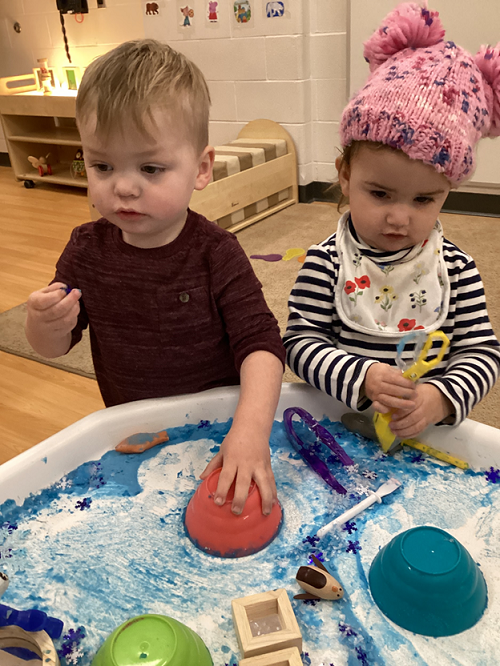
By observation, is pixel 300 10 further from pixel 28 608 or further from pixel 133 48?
pixel 28 608

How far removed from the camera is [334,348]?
2.39 feet

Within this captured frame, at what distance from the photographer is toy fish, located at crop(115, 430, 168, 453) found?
68 cm

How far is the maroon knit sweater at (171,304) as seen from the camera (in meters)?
0.73

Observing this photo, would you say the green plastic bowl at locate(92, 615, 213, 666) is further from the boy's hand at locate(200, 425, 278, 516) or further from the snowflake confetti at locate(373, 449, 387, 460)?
the snowflake confetti at locate(373, 449, 387, 460)

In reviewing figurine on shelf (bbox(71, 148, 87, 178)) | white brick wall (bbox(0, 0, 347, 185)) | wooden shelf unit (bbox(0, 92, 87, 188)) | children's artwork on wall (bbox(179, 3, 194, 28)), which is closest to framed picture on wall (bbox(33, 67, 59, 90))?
wooden shelf unit (bbox(0, 92, 87, 188))

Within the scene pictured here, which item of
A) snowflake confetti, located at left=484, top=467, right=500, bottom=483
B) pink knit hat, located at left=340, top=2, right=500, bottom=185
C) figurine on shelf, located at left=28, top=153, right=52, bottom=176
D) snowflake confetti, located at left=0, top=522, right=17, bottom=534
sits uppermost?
pink knit hat, located at left=340, top=2, right=500, bottom=185

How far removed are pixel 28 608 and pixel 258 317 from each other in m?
0.40

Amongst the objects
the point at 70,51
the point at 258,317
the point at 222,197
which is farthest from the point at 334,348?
the point at 70,51

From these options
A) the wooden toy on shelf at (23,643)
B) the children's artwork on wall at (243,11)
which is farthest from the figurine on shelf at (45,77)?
the wooden toy on shelf at (23,643)

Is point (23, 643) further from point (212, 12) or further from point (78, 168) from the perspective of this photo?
point (78, 168)

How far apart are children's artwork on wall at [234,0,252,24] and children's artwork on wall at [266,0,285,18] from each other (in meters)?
0.10

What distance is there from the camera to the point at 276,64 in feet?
8.39

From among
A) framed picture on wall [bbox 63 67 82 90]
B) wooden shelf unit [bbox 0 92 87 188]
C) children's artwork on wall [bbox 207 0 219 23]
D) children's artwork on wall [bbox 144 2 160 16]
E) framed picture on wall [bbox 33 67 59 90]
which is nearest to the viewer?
children's artwork on wall [bbox 207 0 219 23]

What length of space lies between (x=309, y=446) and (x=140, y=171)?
360 mm
